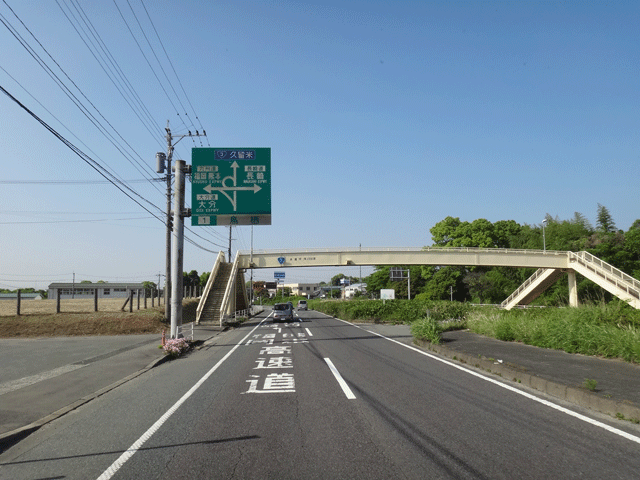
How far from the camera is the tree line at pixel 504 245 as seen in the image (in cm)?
4418

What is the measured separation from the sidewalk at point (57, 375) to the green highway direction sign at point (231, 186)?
5.52 meters

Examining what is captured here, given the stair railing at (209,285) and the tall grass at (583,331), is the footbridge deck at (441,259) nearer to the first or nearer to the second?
the stair railing at (209,285)

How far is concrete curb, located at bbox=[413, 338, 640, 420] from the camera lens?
18.9 feet

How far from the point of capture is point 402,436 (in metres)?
5.02

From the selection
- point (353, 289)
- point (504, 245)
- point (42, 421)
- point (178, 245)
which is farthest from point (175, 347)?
point (353, 289)

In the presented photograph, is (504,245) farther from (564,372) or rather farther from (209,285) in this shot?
(564,372)

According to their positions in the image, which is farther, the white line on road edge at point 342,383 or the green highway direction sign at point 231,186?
the green highway direction sign at point 231,186

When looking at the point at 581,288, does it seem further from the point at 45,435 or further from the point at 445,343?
the point at 45,435

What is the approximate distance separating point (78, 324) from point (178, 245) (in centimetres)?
1089

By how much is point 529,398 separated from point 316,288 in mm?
158006

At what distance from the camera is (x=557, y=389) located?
7062 mm

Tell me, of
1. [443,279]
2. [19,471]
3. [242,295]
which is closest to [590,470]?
[19,471]

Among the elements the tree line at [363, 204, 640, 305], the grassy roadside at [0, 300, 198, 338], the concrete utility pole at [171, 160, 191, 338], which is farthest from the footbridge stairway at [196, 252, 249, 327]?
the tree line at [363, 204, 640, 305]

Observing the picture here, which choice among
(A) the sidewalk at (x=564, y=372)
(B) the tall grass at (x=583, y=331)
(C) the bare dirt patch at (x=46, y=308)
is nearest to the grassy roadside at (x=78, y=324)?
(C) the bare dirt patch at (x=46, y=308)
